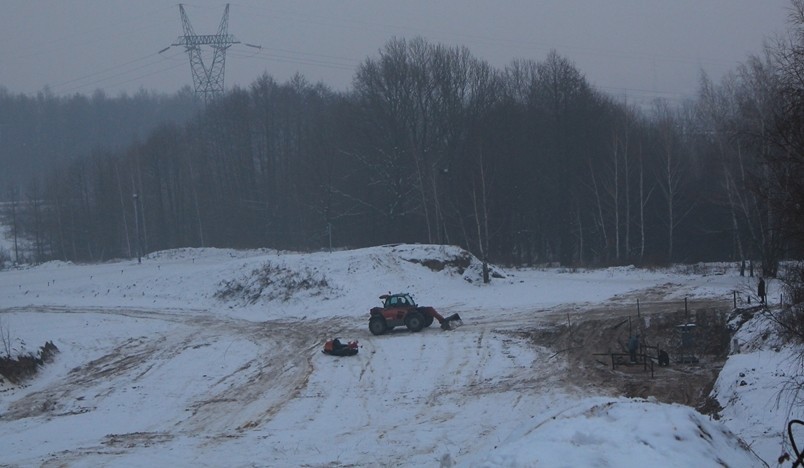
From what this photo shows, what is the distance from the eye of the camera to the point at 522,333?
2941 cm

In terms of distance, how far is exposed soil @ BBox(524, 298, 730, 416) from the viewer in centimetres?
2078

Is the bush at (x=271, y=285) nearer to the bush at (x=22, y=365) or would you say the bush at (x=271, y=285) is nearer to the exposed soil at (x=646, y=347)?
the bush at (x=22, y=365)

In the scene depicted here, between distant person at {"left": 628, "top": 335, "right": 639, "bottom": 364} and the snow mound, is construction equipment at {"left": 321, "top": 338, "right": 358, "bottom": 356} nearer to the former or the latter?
distant person at {"left": 628, "top": 335, "right": 639, "bottom": 364}

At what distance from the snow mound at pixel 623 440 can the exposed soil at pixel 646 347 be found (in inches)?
307

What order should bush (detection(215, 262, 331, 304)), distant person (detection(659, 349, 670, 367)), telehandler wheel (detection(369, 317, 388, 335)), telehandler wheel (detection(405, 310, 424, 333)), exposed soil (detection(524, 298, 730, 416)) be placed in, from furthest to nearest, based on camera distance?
bush (detection(215, 262, 331, 304)) → telehandler wheel (detection(369, 317, 388, 335)) → telehandler wheel (detection(405, 310, 424, 333)) → distant person (detection(659, 349, 670, 367)) → exposed soil (detection(524, 298, 730, 416))

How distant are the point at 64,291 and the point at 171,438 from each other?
1356 inches

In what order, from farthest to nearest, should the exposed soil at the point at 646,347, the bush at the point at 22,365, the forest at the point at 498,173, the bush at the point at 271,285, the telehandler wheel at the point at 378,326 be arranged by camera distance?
→ 1. the forest at the point at 498,173
2. the bush at the point at 271,285
3. the telehandler wheel at the point at 378,326
4. the bush at the point at 22,365
5. the exposed soil at the point at 646,347

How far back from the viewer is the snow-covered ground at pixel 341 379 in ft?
33.3

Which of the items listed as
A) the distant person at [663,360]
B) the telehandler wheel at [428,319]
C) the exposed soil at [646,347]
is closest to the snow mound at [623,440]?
the exposed soil at [646,347]

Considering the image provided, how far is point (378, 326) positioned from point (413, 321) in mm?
1352

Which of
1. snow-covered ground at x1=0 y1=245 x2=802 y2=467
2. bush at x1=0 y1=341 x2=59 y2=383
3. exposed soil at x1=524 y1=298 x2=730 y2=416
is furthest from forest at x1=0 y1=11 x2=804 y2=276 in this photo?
bush at x1=0 y1=341 x2=59 y2=383

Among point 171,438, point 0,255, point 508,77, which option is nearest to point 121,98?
point 0,255

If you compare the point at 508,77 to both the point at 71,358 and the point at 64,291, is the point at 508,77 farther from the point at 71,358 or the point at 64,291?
the point at 71,358

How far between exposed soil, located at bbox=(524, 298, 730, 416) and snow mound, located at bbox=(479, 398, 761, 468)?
780 centimetres
